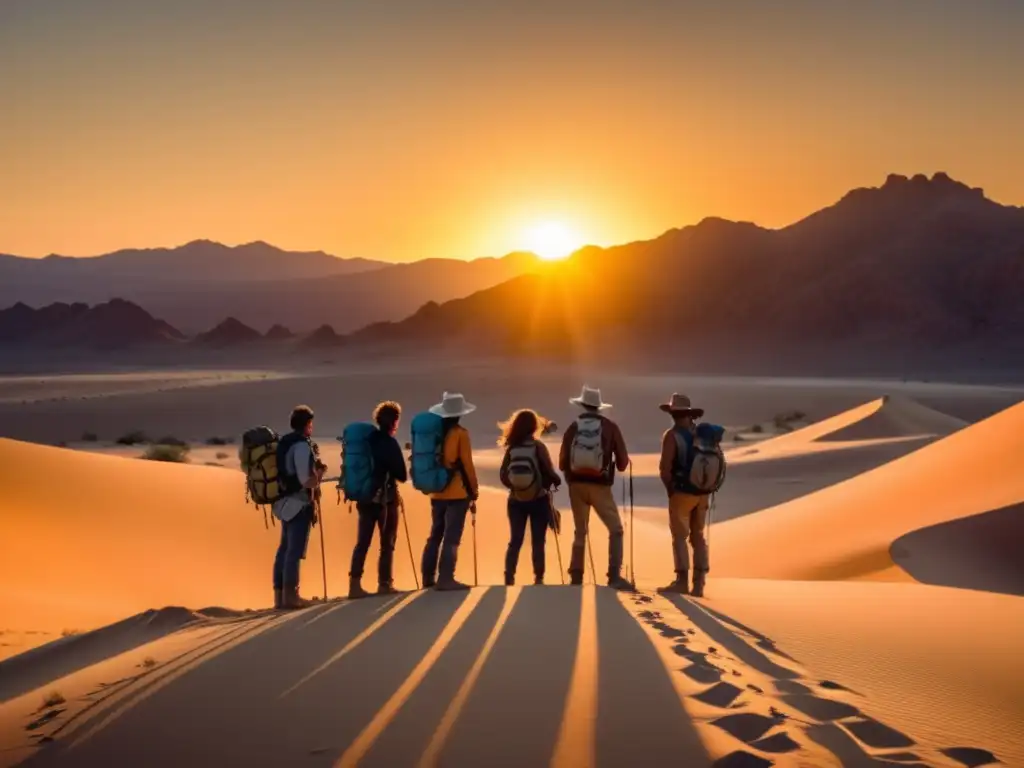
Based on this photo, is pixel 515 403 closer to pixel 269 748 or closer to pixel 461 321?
pixel 269 748

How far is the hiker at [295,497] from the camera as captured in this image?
25.1ft

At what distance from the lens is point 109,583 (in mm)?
10414

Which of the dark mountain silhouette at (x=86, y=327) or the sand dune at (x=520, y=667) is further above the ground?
the dark mountain silhouette at (x=86, y=327)

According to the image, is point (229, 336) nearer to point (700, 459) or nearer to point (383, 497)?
point (383, 497)

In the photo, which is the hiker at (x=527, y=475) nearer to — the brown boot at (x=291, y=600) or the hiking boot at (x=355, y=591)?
the hiking boot at (x=355, y=591)

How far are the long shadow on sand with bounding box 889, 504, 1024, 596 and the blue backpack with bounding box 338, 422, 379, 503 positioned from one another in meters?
5.69

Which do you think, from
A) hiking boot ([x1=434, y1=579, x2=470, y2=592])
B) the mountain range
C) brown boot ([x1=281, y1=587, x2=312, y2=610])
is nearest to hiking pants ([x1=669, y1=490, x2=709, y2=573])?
hiking boot ([x1=434, y1=579, x2=470, y2=592])

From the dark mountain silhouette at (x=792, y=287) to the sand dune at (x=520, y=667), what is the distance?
94.0 meters

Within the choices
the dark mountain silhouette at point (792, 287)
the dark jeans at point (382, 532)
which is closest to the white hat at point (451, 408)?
the dark jeans at point (382, 532)

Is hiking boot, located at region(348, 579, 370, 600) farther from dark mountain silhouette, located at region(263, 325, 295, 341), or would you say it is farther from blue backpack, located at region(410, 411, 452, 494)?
dark mountain silhouette, located at region(263, 325, 295, 341)

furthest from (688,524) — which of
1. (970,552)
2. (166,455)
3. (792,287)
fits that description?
(792,287)

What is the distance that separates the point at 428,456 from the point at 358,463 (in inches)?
21.4

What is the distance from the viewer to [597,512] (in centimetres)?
787

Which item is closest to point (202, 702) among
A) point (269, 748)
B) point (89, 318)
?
point (269, 748)
